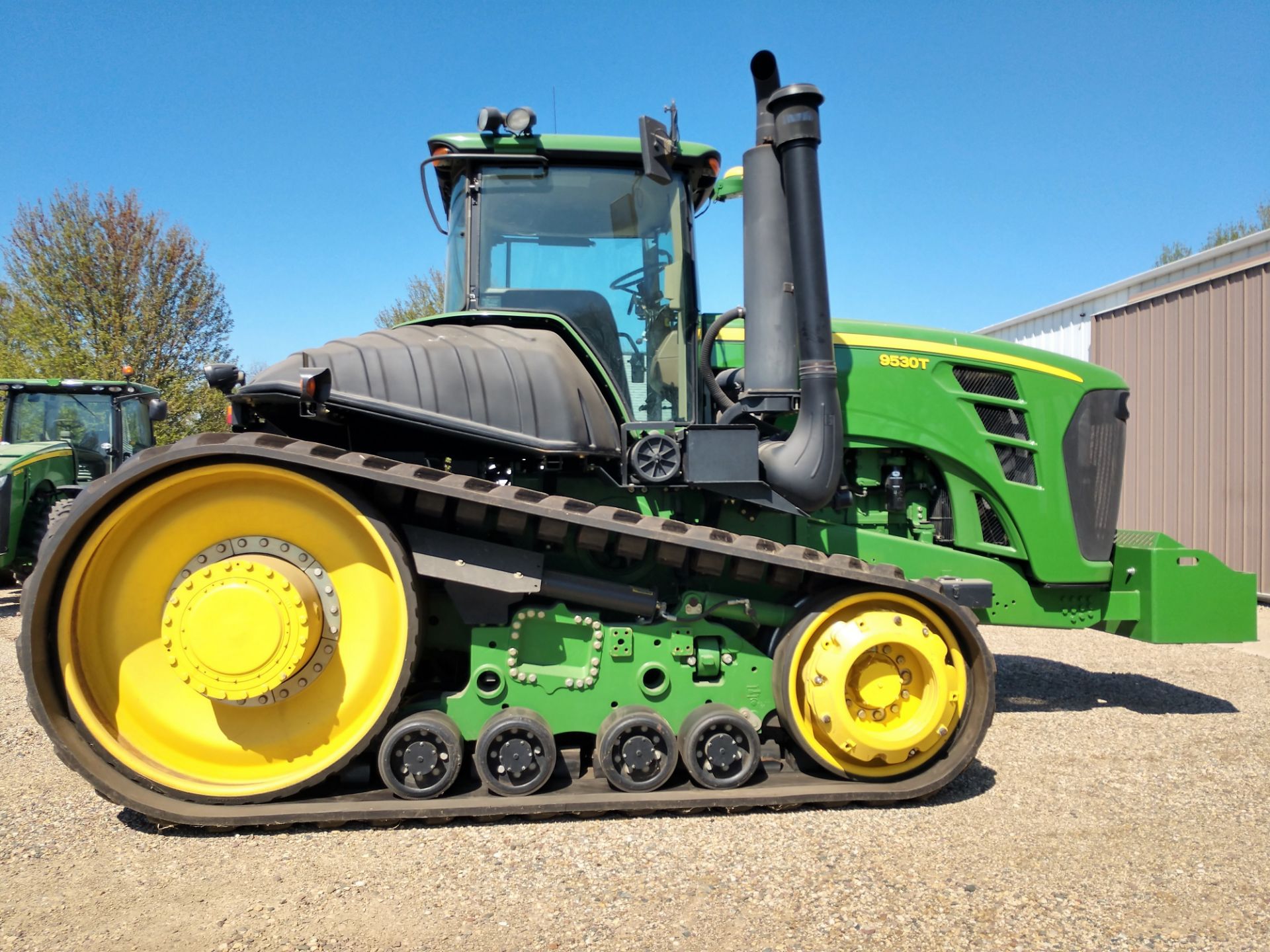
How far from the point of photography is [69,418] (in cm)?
1048

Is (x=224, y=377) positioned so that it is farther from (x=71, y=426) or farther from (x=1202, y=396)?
(x=1202, y=396)

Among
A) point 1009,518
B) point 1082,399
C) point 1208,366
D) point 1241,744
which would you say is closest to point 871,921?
point 1009,518

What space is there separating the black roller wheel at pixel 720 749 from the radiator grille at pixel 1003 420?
226 centimetres

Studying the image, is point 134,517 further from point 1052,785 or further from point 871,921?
point 1052,785

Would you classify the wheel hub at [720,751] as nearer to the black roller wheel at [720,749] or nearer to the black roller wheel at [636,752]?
the black roller wheel at [720,749]

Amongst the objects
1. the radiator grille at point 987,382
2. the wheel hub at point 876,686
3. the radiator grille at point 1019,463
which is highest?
the radiator grille at point 987,382

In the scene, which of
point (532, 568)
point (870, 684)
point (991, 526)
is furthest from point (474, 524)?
point (991, 526)

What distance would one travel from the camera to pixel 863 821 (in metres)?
Result: 3.25

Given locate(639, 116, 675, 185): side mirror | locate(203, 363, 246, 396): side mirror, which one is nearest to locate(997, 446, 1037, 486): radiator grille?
locate(639, 116, 675, 185): side mirror

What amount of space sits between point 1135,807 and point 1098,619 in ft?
4.42

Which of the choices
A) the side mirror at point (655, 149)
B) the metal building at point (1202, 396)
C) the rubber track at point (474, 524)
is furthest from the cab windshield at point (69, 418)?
the metal building at point (1202, 396)

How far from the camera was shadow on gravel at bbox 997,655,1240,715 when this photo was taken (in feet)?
16.4

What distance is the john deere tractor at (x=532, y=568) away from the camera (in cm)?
316

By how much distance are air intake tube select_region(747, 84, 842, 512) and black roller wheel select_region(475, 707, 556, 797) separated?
1.54 meters
